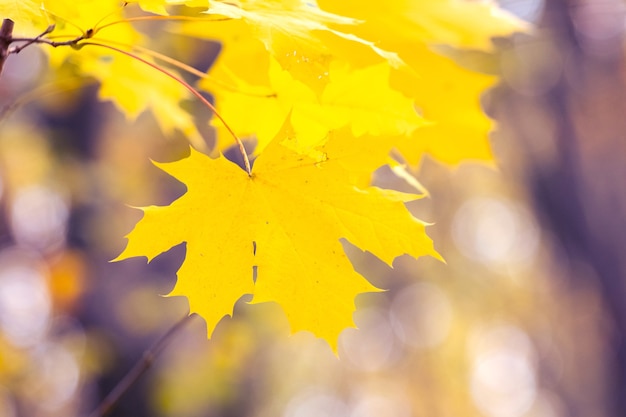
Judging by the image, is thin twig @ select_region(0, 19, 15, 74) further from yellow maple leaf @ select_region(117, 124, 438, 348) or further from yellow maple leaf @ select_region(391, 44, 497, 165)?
yellow maple leaf @ select_region(391, 44, 497, 165)

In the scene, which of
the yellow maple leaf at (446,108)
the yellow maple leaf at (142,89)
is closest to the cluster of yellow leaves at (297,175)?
the yellow maple leaf at (446,108)

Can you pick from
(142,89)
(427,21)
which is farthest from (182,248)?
(427,21)

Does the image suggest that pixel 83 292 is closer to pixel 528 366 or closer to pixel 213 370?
pixel 213 370

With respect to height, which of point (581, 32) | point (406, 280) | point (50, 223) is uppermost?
point (581, 32)

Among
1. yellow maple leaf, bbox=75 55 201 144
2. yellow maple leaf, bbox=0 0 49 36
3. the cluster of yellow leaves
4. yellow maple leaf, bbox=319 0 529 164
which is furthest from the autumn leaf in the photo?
yellow maple leaf, bbox=75 55 201 144

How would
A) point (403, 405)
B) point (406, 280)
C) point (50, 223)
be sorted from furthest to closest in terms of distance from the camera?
point (403, 405) → point (406, 280) → point (50, 223)

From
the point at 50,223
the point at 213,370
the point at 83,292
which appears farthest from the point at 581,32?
the point at 50,223
